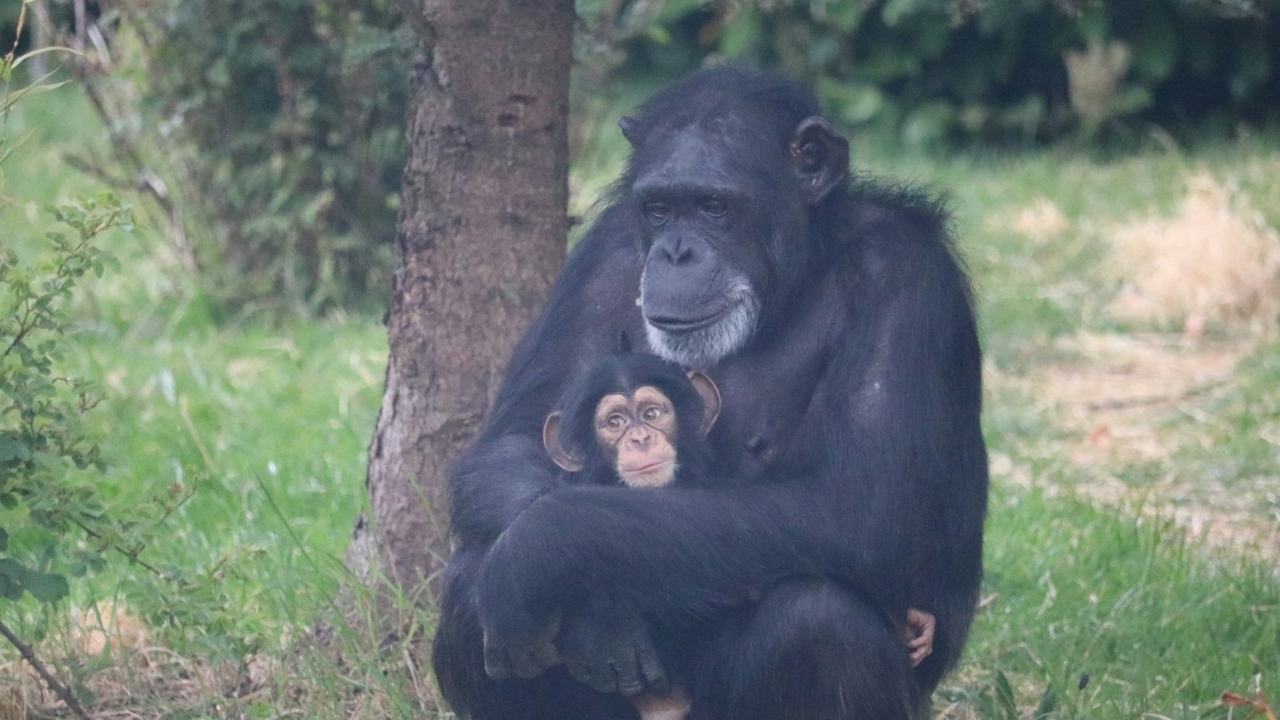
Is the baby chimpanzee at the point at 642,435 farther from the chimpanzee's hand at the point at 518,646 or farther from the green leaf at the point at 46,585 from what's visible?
the green leaf at the point at 46,585

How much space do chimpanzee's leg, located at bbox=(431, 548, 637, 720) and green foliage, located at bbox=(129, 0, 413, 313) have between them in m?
5.12

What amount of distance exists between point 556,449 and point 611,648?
62 centimetres

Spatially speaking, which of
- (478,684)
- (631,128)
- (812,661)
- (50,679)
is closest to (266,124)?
(631,128)

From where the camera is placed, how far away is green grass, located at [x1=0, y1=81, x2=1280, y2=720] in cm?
428

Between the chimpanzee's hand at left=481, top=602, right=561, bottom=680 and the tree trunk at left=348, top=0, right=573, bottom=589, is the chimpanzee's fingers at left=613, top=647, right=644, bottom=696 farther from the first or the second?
the tree trunk at left=348, top=0, right=573, bottom=589

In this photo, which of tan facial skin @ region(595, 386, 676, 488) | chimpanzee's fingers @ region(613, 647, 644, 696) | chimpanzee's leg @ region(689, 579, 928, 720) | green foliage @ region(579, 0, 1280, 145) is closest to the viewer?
chimpanzee's leg @ region(689, 579, 928, 720)

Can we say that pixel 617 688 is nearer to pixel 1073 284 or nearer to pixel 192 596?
pixel 192 596

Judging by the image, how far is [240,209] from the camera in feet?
29.6

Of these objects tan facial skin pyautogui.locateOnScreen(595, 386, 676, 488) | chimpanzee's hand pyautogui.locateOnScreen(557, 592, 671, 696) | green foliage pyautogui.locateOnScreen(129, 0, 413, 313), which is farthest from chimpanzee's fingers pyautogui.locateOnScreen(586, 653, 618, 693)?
green foliage pyautogui.locateOnScreen(129, 0, 413, 313)

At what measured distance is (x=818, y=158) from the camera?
4.11 meters

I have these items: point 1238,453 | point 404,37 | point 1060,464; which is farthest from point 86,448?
point 1238,453

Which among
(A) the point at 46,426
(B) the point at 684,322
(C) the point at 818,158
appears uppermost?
(C) the point at 818,158

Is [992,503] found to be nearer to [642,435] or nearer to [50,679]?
[642,435]

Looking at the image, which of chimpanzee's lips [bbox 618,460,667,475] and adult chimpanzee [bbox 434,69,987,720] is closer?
adult chimpanzee [bbox 434,69,987,720]
